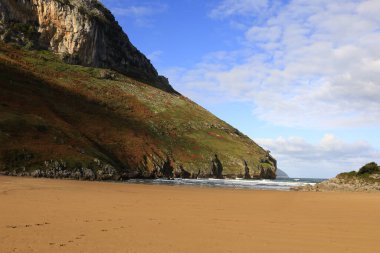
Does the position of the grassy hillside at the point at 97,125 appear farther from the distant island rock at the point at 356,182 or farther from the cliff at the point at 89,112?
the distant island rock at the point at 356,182

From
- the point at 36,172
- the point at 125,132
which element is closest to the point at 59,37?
the point at 125,132

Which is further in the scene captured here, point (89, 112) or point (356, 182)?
point (89, 112)

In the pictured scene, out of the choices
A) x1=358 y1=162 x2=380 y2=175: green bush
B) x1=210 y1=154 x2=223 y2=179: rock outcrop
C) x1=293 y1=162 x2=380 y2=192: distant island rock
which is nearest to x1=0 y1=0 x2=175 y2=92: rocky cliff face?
x1=210 y1=154 x2=223 y2=179: rock outcrop

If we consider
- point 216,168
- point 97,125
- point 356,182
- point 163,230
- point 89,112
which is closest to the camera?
point 163,230

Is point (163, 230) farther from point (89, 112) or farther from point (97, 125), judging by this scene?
point (89, 112)

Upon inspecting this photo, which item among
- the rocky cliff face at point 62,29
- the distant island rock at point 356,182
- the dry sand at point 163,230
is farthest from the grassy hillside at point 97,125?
the distant island rock at point 356,182

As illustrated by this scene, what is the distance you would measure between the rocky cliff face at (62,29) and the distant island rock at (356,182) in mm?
80502

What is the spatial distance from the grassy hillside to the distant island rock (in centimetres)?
2933

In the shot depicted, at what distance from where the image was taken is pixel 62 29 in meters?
105

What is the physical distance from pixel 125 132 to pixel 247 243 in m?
66.5

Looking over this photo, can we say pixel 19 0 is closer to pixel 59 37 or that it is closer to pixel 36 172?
pixel 59 37

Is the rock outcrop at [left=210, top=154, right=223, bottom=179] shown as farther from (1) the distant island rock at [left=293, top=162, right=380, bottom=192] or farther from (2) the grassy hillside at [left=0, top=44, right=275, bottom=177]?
(1) the distant island rock at [left=293, top=162, right=380, bottom=192]

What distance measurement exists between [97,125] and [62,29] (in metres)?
48.8

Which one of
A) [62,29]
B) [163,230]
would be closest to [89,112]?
[62,29]
